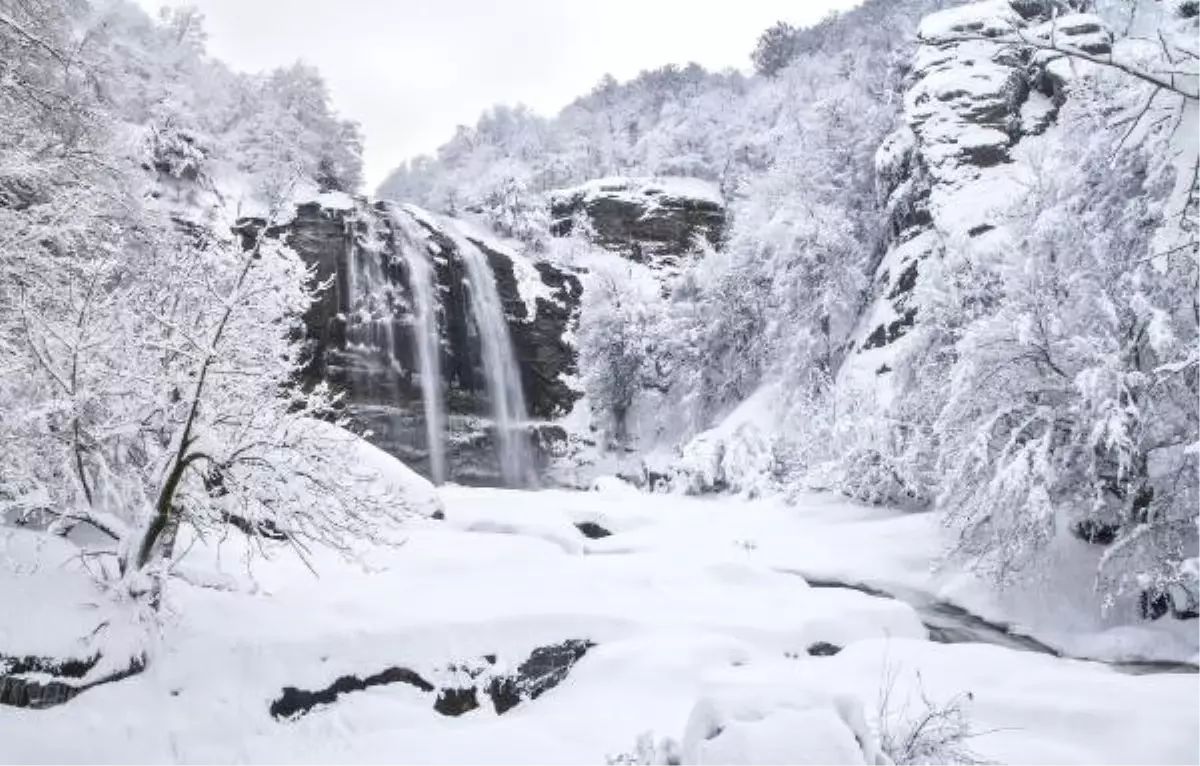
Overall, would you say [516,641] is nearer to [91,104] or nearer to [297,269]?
[297,269]

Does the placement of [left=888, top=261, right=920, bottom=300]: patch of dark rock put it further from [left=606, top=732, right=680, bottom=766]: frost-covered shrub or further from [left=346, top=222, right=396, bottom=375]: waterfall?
[left=606, top=732, right=680, bottom=766]: frost-covered shrub

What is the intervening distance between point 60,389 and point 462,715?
4358mm

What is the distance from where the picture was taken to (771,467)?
62.8 ft

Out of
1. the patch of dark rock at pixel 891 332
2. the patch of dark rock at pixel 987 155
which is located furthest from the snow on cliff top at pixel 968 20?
the patch of dark rock at pixel 891 332

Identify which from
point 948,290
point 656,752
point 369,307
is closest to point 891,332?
point 948,290

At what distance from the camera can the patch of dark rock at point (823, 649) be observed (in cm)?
858

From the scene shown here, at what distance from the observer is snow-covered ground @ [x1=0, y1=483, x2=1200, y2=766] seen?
224 inches

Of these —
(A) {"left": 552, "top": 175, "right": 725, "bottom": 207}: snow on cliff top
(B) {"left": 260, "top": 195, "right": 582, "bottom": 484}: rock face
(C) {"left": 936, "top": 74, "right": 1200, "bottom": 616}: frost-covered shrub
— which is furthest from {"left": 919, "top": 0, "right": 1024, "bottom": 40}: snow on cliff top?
(B) {"left": 260, "top": 195, "right": 582, "bottom": 484}: rock face

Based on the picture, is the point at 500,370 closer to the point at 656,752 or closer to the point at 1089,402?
the point at 1089,402

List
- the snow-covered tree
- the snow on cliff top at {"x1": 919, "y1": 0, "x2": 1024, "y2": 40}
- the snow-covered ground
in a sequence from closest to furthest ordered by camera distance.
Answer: the snow-covered ground < the snow-covered tree < the snow on cliff top at {"x1": 919, "y1": 0, "x2": 1024, "y2": 40}

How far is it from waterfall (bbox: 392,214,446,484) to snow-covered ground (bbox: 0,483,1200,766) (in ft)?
49.9

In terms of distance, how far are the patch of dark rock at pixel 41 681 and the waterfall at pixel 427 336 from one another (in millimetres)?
19134

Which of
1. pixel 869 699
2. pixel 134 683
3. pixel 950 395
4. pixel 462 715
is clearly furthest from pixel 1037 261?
pixel 134 683

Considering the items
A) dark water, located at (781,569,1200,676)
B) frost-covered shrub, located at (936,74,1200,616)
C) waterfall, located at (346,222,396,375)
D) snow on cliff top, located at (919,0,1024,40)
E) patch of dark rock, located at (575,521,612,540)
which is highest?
snow on cliff top, located at (919,0,1024,40)
